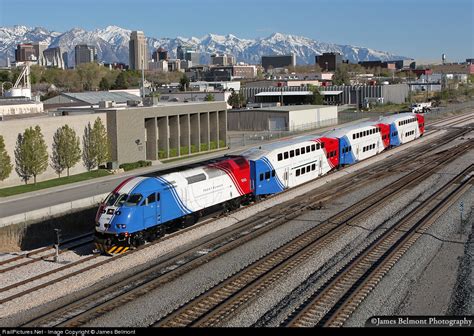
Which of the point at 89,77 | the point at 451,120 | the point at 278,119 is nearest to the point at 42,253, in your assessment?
the point at 278,119

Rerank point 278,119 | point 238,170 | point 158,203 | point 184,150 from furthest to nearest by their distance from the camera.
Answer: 1. point 278,119
2. point 184,150
3. point 238,170
4. point 158,203

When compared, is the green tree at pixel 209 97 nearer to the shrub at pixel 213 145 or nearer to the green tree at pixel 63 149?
the shrub at pixel 213 145

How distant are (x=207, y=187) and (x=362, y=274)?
1054 centimetres

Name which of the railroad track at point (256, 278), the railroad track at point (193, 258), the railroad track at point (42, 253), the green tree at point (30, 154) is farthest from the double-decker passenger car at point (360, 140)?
the railroad track at point (42, 253)

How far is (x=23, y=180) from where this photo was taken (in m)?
47.0

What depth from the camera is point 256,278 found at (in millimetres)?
22375

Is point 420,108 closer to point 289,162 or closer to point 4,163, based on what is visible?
point 289,162

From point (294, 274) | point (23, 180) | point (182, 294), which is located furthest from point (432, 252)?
point (23, 180)

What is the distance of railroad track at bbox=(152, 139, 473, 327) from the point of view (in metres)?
18.9

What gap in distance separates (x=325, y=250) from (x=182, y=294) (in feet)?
24.9

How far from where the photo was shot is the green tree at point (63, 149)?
49.5m

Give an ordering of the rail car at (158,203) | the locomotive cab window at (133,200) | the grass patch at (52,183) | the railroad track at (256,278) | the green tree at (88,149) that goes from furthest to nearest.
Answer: the green tree at (88,149) → the grass patch at (52,183) → the locomotive cab window at (133,200) → the rail car at (158,203) → the railroad track at (256,278)

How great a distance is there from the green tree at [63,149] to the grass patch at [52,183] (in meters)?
1.08

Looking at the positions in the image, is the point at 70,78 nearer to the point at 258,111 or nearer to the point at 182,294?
the point at 258,111
